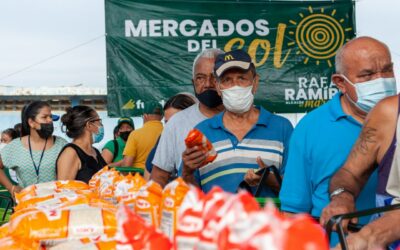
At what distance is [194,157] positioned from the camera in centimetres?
331

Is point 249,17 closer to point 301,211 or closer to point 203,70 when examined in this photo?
point 203,70

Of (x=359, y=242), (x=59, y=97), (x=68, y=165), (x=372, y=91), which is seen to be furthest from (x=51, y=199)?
(x=59, y=97)

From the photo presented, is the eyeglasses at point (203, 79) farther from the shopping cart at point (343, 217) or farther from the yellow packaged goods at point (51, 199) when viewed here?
the shopping cart at point (343, 217)

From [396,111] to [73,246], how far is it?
1227mm

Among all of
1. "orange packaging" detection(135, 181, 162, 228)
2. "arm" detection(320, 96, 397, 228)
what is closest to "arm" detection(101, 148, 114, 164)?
"arm" detection(320, 96, 397, 228)

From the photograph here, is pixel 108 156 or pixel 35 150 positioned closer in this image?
pixel 35 150

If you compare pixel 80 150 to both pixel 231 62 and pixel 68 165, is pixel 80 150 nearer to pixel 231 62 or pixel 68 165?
pixel 68 165

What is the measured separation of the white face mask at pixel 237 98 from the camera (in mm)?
3668

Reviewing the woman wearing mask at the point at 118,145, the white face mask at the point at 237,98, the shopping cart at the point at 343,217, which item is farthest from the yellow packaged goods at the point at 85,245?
the woman wearing mask at the point at 118,145

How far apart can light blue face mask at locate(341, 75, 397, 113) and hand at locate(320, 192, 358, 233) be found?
1.86ft

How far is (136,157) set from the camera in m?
7.60

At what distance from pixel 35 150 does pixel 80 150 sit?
0.80 meters

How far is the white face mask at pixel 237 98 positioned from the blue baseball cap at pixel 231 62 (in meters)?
0.11

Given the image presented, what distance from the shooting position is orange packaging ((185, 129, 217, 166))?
317 cm
